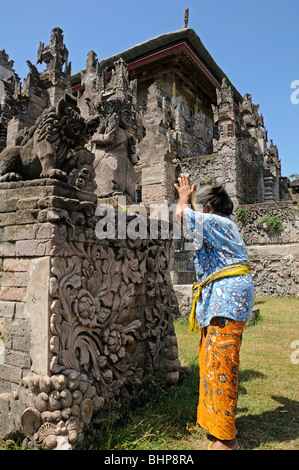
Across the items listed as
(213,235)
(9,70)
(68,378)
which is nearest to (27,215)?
(68,378)

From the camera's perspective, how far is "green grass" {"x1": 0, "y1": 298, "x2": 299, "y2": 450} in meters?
2.95

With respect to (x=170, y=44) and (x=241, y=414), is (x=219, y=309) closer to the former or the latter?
(x=241, y=414)

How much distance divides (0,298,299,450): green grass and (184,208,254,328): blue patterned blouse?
115 cm

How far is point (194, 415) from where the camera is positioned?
3461 millimetres

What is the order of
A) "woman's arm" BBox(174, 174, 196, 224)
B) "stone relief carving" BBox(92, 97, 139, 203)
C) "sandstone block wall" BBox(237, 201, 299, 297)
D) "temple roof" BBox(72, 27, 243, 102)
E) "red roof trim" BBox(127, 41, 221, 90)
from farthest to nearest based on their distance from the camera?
"red roof trim" BBox(127, 41, 221, 90)
"temple roof" BBox(72, 27, 243, 102)
"sandstone block wall" BBox(237, 201, 299, 297)
"stone relief carving" BBox(92, 97, 139, 203)
"woman's arm" BBox(174, 174, 196, 224)

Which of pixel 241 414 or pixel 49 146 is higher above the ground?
pixel 49 146

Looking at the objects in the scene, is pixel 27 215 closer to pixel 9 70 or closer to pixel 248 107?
pixel 248 107

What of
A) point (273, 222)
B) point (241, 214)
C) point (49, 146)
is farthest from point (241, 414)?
point (241, 214)

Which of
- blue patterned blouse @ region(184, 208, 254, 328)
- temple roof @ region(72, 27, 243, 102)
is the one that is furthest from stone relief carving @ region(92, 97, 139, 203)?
temple roof @ region(72, 27, 243, 102)

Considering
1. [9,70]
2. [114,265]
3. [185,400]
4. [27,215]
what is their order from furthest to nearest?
[9,70], [185,400], [114,265], [27,215]

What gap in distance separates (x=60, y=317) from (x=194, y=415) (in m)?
1.84

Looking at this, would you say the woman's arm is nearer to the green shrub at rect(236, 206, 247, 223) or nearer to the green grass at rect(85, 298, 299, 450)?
the green grass at rect(85, 298, 299, 450)

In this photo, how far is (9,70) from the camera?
2531 cm

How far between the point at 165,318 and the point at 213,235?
1.85m
